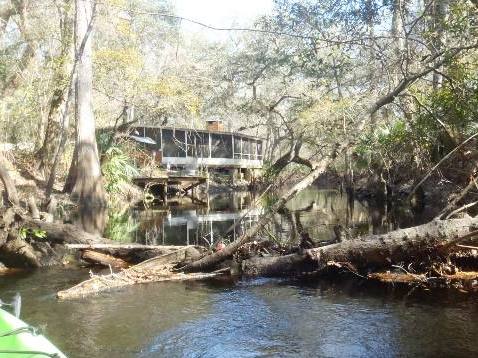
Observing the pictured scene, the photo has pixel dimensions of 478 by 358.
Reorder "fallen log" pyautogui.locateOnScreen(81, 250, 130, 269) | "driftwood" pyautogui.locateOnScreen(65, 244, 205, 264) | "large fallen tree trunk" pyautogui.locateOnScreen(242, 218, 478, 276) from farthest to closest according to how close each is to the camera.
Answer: "fallen log" pyautogui.locateOnScreen(81, 250, 130, 269) < "driftwood" pyautogui.locateOnScreen(65, 244, 205, 264) < "large fallen tree trunk" pyautogui.locateOnScreen(242, 218, 478, 276)

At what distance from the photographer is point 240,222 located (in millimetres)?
14000

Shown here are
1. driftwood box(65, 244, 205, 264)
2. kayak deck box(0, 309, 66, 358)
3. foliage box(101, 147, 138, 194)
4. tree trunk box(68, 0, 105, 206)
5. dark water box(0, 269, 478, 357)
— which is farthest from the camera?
foliage box(101, 147, 138, 194)

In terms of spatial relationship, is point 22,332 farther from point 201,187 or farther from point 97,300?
point 201,187

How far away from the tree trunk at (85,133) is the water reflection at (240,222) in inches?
61.3

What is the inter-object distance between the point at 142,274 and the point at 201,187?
23.7 metres

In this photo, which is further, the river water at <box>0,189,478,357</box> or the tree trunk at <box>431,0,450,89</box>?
the tree trunk at <box>431,0,450,89</box>

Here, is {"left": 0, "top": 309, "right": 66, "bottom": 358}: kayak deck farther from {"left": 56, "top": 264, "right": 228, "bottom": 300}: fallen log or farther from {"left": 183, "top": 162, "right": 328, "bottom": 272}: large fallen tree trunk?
{"left": 183, "top": 162, "right": 328, "bottom": 272}: large fallen tree trunk

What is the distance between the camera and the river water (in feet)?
18.2

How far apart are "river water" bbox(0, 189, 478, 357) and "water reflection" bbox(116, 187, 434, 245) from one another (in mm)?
3200

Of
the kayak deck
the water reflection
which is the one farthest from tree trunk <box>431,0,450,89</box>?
the kayak deck

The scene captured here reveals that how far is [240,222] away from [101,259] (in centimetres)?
494

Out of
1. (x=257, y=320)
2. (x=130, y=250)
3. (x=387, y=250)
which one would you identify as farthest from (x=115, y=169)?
(x=257, y=320)

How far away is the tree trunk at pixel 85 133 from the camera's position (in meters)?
17.4

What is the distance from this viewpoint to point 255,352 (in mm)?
5477
